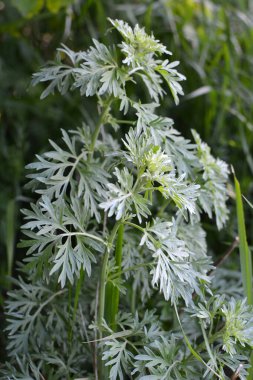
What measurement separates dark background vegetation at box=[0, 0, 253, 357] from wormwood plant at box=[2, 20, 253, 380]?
Answer: 1.72 ft

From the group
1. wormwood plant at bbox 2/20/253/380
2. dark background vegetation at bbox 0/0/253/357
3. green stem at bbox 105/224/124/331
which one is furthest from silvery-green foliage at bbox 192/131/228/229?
dark background vegetation at bbox 0/0/253/357

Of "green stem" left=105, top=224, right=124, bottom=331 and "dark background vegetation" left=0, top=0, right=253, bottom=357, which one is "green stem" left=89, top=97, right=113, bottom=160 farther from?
"dark background vegetation" left=0, top=0, right=253, bottom=357

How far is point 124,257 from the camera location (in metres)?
1.23

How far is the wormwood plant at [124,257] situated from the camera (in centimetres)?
102

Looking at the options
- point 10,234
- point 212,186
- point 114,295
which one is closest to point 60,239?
point 114,295

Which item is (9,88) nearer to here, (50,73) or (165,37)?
(165,37)

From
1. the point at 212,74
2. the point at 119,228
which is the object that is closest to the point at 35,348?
the point at 119,228

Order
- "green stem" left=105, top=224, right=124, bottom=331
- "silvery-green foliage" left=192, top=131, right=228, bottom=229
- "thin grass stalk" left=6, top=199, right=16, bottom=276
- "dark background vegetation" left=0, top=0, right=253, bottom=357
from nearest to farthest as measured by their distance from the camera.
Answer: "green stem" left=105, top=224, right=124, bottom=331 → "silvery-green foliage" left=192, top=131, right=228, bottom=229 → "thin grass stalk" left=6, top=199, right=16, bottom=276 → "dark background vegetation" left=0, top=0, right=253, bottom=357

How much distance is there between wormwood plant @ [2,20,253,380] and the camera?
1.02 metres

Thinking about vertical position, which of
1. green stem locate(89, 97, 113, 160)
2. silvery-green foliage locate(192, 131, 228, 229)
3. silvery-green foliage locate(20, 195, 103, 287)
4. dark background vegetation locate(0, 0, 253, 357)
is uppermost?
dark background vegetation locate(0, 0, 253, 357)

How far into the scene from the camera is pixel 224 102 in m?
1.88

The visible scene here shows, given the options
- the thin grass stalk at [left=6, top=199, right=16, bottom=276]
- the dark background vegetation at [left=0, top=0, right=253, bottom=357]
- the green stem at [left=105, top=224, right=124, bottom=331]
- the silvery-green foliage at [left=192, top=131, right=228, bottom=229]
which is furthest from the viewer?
the dark background vegetation at [left=0, top=0, right=253, bottom=357]

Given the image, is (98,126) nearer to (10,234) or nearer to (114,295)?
(114,295)

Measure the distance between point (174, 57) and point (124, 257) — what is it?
947 mm
